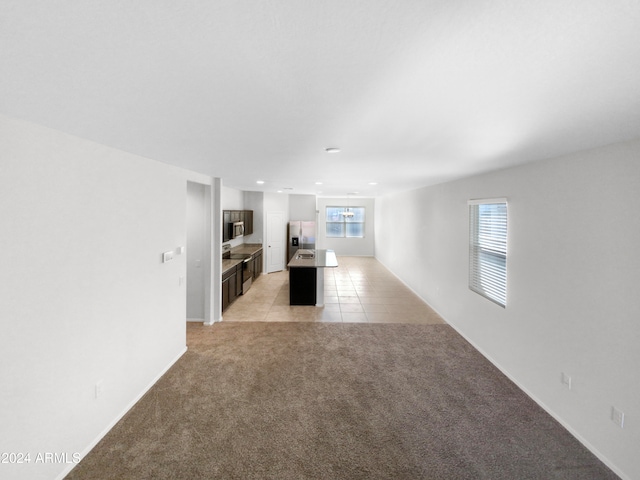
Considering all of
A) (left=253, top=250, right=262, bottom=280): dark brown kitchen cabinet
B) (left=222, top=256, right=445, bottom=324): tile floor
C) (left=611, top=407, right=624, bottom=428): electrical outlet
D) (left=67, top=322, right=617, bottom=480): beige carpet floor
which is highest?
(left=253, top=250, right=262, bottom=280): dark brown kitchen cabinet

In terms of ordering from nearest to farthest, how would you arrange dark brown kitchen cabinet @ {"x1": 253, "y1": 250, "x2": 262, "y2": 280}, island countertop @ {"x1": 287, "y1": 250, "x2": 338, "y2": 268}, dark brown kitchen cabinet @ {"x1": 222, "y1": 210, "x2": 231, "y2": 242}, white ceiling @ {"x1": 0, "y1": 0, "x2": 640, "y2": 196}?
white ceiling @ {"x1": 0, "y1": 0, "x2": 640, "y2": 196}
island countertop @ {"x1": 287, "y1": 250, "x2": 338, "y2": 268}
dark brown kitchen cabinet @ {"x1": 222, "y1": 210, "x2": 231, "y2": 242}
dark brown kitchen cabinet @ {"x1": 253, "y1": 250, "x2": 262, "y2": 280}

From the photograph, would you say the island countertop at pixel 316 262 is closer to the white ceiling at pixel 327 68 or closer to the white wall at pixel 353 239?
the white ceiling at pixel 327 68

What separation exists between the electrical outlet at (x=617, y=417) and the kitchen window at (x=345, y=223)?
10.7 meters

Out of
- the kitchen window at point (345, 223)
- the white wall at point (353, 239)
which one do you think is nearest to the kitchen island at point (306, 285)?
the white wall at point (353, 239)

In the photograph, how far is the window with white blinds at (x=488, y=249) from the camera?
3842 millimetres

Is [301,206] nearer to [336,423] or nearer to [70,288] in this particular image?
[336,423]

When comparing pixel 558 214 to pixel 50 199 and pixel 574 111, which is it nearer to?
pixel 574 111

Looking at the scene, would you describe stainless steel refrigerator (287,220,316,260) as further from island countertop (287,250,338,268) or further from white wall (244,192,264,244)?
island countertop (287,250,338,268)

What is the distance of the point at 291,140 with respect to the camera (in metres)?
2.40

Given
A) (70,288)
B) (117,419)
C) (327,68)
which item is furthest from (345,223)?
(327,68)

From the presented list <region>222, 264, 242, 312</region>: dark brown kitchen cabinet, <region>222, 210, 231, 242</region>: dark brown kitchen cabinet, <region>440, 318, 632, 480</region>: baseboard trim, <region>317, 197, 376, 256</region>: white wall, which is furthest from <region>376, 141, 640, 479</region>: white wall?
<region>317, 197, 376, 256</region>: white wall

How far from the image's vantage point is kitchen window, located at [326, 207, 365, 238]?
42.2 ft

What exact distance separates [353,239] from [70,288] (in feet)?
36.6

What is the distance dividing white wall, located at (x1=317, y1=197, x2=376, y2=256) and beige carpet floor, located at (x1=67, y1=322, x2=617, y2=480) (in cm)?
863
